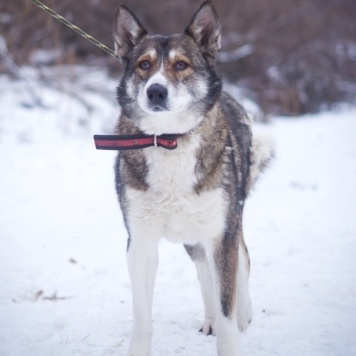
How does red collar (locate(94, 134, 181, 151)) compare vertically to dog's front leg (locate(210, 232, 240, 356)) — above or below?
above

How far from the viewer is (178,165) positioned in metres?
2.66

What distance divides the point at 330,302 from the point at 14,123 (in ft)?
22.4

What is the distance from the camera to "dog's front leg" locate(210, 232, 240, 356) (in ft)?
8.39

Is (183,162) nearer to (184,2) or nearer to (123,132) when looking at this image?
(123,132)

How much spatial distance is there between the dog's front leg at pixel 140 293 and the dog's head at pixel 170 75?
68 centimetres

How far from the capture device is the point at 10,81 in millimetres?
9195

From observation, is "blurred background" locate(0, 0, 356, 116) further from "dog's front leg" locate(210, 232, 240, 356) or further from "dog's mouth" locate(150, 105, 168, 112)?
"dog's front leg" locate(210, 232, 240, 356)

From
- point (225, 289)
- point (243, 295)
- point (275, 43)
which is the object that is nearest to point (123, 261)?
point (243, 295)

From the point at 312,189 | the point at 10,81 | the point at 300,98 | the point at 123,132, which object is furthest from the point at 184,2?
the point at 123,132

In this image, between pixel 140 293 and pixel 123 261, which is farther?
pixel 123 261

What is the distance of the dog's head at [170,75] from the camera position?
2570 mm

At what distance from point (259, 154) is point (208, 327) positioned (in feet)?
4.54

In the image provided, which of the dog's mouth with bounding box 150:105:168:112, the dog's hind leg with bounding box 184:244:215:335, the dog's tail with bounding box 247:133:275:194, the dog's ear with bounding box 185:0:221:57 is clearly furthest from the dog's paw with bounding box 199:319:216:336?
the dog's ear with bounding box 185:0:221:57

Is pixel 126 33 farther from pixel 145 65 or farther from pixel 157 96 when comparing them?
pixel 157 96
